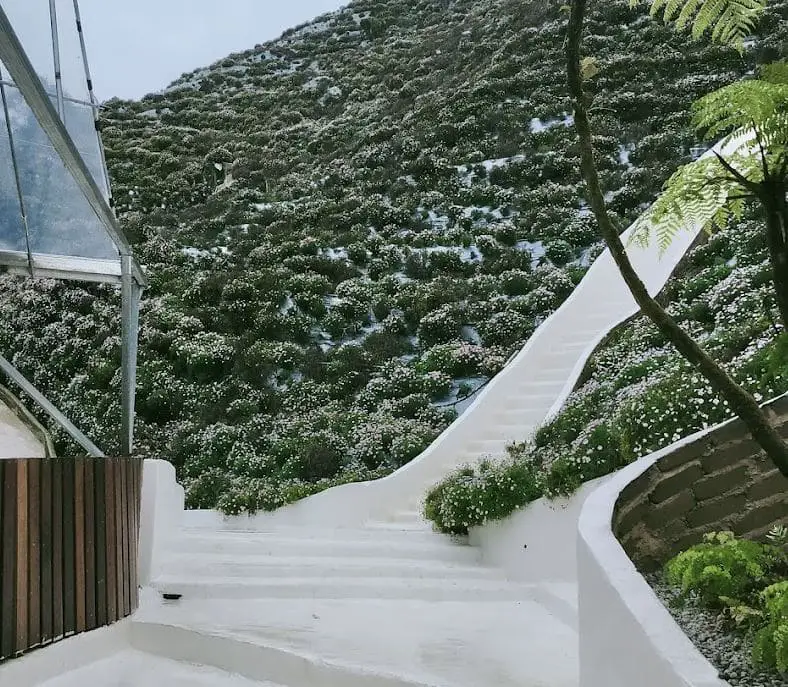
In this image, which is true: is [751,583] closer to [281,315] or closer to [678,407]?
[678,407]

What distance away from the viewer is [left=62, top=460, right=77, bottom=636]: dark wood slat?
3711 mm

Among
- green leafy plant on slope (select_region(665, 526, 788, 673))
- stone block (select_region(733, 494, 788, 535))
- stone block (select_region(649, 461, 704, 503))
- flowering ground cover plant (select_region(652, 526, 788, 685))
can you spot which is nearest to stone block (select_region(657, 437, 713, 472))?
stone block (select_region(649, 461, 704, 503))

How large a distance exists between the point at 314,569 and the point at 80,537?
196 centimetres

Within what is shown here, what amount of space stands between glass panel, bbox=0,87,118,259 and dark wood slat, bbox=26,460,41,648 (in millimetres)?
1981

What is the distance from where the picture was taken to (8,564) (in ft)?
10.8

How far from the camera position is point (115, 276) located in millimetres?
5273

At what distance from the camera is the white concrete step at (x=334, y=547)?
5832 millimetres

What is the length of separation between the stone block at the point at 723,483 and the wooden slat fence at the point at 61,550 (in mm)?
3316

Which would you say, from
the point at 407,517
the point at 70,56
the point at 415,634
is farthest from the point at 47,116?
the point at 407,517

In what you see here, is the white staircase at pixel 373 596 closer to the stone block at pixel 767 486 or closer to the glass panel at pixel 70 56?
the stone block at pixel 767 486

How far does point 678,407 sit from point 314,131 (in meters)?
21.5

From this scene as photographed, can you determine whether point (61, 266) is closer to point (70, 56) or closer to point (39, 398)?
point (39, 398)

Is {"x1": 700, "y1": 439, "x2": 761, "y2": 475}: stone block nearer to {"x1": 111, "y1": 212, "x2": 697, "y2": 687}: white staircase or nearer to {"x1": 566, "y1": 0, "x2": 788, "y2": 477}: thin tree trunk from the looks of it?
{"x1": 111, "y1": 212, "x2": 697, "y2": 687}: white staircase

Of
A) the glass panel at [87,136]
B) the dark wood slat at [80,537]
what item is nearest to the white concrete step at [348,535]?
the dark wood slat at [80,537]
